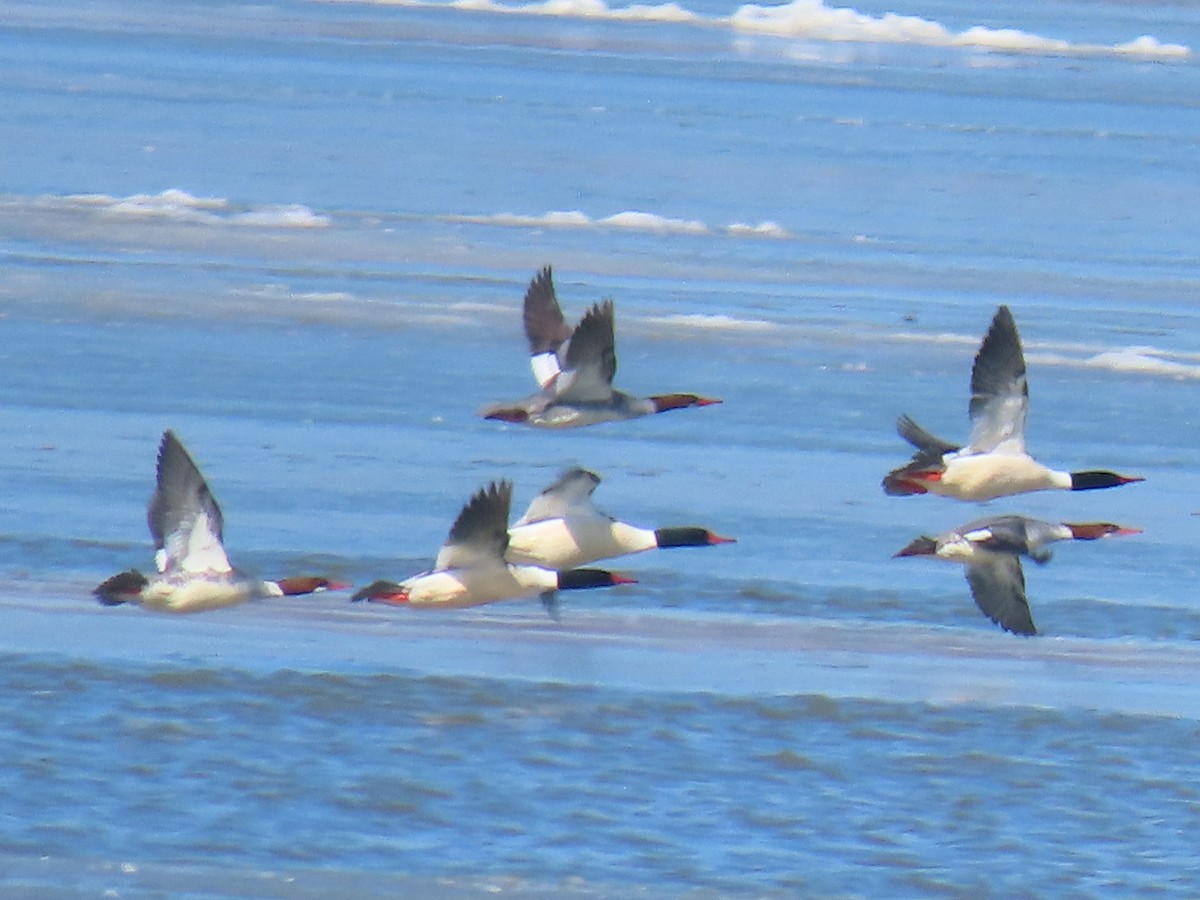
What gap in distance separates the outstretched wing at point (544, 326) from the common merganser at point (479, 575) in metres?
1.34

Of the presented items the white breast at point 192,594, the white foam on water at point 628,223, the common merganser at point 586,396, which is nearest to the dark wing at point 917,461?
the common merganser at point 586,396

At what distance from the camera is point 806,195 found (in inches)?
690

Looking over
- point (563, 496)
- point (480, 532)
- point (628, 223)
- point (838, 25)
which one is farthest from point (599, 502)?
point (838, 25)

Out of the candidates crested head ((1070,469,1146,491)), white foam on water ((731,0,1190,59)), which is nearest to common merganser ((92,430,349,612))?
crested head ((1070,469,1146,491))

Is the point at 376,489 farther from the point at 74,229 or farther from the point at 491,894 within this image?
the point at 74,229

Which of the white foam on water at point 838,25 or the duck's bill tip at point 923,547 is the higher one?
the white foam on water at point 838,25

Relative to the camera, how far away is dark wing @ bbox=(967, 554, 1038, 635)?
7562 millimetres

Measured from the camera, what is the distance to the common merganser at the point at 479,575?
7000 millimetres

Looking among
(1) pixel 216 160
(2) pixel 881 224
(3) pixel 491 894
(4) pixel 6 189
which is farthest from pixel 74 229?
(3) pixel 491 894

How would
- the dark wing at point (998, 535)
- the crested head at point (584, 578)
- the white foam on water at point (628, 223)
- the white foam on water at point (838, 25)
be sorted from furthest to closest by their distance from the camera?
the white foam on water at point (838, 25) → the white foam on water at point (628, 223) → the dark wing at point (998, 535) → the crested head at point (584, 578)

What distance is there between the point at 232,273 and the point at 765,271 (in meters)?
2.96

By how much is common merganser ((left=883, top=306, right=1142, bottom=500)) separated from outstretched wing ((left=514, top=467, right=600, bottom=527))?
881 millimetres

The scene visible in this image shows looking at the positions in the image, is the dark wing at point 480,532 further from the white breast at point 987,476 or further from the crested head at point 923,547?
the white breast at point 987,476

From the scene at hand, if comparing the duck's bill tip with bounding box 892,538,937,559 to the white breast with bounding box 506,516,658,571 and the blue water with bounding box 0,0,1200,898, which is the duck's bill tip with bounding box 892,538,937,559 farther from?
the white breast with bounding box 506,516,658,571
